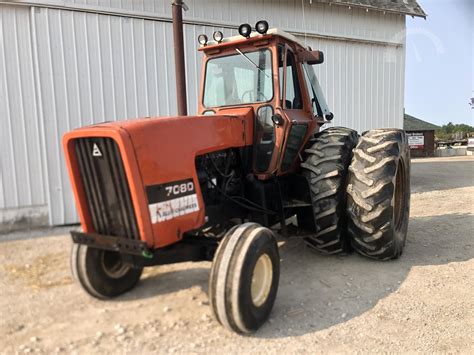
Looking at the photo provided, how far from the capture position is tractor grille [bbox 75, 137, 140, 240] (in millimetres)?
3041

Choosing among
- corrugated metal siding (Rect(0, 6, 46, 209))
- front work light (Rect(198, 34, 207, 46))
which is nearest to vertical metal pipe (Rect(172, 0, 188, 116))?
corrugated metal siding (Rect(0, 6, 46, 209))

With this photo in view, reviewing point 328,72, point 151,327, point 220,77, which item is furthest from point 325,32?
point 151,327

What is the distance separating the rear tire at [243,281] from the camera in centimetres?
299

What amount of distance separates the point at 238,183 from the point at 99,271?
156cm

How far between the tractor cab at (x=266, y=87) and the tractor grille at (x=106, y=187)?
1588 millimetres

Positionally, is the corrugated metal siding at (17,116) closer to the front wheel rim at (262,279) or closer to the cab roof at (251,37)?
the cab roof at (251,37)

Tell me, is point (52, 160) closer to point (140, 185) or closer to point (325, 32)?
point (140, 185)

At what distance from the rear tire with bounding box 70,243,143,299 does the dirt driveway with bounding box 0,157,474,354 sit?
0.36 feet

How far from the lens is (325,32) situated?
962 cm

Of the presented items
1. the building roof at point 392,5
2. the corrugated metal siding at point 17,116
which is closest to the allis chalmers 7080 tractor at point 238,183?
the corrugated metal siding at point 17,116

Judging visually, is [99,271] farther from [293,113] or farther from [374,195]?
[374,195]

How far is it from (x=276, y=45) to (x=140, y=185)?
7.30ft

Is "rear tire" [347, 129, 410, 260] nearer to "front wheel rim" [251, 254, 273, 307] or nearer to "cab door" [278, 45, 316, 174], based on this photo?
"cab door" [278, 45, 316, 174]

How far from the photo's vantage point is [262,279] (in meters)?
3.36
